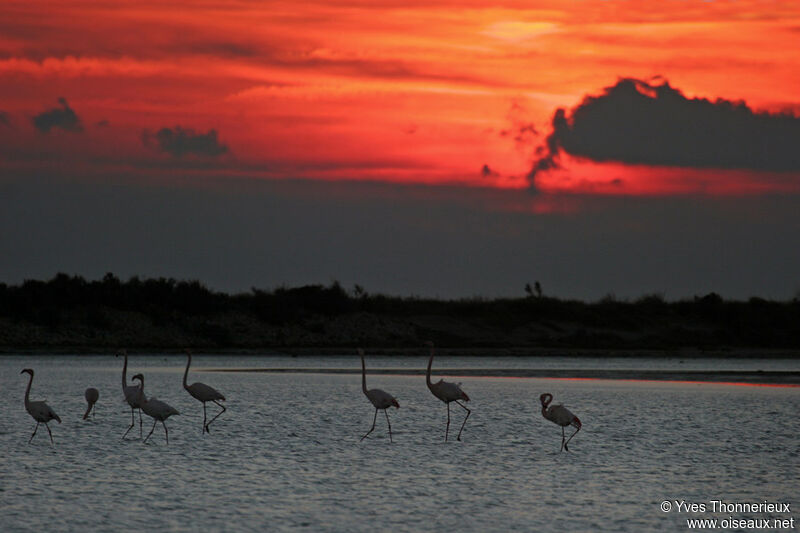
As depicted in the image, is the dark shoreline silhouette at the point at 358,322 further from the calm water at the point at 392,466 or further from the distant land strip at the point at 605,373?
the calm water at the point at 392,466

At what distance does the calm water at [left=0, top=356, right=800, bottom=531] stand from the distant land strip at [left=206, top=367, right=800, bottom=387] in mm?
11067

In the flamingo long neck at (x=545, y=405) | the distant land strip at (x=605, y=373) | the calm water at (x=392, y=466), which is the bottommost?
the calm water at (x=392, y=466)

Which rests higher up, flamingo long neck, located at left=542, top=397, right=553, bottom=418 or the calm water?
flamingo long neck, located at left=542, top=397, right=553, bottom=418

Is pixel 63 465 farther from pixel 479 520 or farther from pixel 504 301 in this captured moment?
pixel 504 301

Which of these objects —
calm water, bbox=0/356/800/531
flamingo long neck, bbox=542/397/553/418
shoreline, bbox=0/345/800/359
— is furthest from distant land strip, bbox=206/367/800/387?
flamingo long neck, bbox=542/397/553/418

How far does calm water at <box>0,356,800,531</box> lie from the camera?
13664 mm

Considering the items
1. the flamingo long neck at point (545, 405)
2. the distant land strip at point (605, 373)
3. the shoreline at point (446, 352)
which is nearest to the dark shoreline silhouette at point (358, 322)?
the shoreline at point (446, 352)

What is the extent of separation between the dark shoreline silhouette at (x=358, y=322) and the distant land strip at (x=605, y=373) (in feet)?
53.8

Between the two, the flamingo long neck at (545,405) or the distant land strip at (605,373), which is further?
the distant land strip at (605,373)

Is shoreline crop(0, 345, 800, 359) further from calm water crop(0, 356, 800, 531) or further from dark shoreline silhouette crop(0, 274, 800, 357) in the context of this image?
calm water crop(0, 356, 800, 531)

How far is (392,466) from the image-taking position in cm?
1803

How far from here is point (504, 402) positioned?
31.2 metres

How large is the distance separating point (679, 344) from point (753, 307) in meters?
12.8

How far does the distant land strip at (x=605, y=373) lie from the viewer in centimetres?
4372
